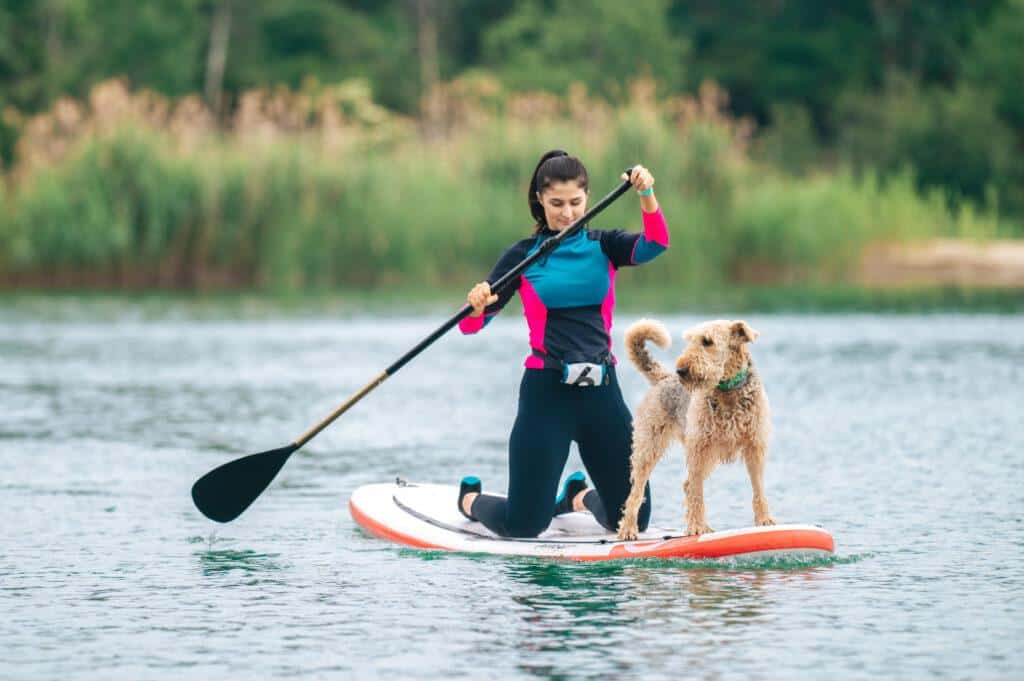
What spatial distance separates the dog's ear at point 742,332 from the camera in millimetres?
7129

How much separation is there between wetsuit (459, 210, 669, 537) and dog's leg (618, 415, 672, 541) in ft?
0.49

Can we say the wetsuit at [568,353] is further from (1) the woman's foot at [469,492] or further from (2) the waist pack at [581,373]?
(1) the woman's foot at [469,492]

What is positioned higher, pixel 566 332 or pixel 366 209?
pixel 366 209

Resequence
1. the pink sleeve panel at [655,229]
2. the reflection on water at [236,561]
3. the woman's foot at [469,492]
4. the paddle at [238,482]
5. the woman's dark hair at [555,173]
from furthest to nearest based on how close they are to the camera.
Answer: the paddle at [238,482] < the woman's foot at [469,492] < the reflection on water at [236,561] < the woman's dark hair at [555,173] < the pink sleeve panel at [655,229]

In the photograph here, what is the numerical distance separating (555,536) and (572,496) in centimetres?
45

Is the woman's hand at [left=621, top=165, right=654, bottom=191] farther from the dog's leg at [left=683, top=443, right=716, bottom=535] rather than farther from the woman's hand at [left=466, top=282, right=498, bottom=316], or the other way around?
the dog's leg at [left=683, top=443, right=716, bottom=535]

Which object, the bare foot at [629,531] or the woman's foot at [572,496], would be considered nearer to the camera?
the bare foot at [629,531]

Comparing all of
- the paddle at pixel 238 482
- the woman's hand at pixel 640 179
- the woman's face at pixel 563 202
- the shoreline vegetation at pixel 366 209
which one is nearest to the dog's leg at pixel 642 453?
the woman's face at pixel 563 202

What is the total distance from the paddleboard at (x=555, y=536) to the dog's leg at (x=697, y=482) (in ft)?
0.29

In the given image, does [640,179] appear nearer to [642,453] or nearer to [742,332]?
[742,332]

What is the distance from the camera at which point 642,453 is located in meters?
7.59

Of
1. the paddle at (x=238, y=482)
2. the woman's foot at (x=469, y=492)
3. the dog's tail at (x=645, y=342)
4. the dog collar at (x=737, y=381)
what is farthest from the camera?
the paddle at (x=238, y=482)

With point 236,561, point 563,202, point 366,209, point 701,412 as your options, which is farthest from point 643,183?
point 366,209

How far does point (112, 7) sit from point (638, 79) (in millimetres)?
13690
